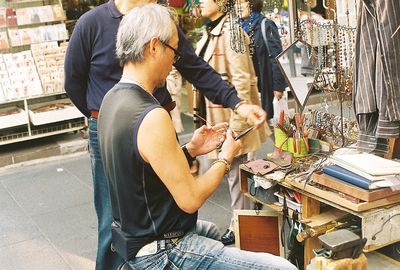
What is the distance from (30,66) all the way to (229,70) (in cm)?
350

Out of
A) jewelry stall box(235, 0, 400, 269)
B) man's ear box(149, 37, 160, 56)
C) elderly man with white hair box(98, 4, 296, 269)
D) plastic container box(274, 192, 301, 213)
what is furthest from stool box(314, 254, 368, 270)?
man's ear box(149, 37, 160, 56)

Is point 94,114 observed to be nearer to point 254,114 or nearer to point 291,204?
point 254,114

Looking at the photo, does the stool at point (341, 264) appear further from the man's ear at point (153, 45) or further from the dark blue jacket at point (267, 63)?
the dark blue jacket at point (267, 63)

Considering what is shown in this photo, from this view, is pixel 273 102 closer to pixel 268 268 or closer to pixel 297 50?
pixel 297 50

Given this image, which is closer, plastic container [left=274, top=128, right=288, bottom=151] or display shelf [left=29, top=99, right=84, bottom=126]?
plastic container [left=274, top=128, right=288, bottom=151]

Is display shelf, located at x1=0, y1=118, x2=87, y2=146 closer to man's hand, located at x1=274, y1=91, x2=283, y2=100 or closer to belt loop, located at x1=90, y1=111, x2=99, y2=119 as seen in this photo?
man's hand, located at x1=274, y1=91, x2=283, y2=100

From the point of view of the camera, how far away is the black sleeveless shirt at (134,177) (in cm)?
235

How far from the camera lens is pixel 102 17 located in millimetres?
3387

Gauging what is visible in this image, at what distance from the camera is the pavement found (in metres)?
4.43

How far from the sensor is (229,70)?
14.1 feet

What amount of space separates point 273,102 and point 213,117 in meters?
1.19

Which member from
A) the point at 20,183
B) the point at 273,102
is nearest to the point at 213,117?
the point at 273,102

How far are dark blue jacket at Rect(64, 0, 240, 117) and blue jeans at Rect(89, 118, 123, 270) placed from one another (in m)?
0.20

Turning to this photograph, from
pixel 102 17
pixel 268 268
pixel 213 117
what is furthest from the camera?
pixel 213 117
